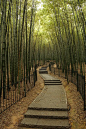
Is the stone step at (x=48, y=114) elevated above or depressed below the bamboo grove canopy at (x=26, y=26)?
below

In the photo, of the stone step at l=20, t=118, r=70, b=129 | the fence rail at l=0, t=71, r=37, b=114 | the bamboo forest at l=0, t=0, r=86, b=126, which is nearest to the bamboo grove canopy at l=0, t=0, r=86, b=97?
the bamboo forest at l=0, t=0, r=86, b=126

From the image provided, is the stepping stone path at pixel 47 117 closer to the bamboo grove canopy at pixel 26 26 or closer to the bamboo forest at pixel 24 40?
the bamboo forest at pixel 24 40

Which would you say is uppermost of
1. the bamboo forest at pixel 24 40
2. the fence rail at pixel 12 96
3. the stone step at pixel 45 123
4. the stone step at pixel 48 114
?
the bamboo forest at pixel 24 40

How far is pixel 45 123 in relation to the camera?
2.80 meters

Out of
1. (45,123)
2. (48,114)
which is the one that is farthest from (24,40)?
(45,123)

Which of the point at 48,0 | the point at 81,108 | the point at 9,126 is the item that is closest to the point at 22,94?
the point at 9,126

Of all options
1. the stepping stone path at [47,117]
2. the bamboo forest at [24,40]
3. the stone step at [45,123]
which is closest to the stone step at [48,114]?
the stepping stone path at [47,117]

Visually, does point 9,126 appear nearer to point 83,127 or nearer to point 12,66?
point 83,127

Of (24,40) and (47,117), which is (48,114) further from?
(24,40)

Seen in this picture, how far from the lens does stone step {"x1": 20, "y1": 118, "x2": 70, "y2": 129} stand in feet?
8.80

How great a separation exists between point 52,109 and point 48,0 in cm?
586

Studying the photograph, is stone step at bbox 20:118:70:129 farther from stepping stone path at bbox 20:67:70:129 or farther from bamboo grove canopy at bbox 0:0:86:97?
bamboo grove canopy at bbox 0:0:86:97

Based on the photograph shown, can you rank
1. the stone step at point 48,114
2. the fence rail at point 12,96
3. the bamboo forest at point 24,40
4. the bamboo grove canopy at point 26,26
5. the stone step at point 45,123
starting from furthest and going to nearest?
the bamboo grove canopy at point 26,26 → the bamboo forest at point 24,40 → the fence rail at point 12,96 → the stone step at point 48,114 → the stone step at point 45,123

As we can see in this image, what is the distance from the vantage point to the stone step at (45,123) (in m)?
2.68
